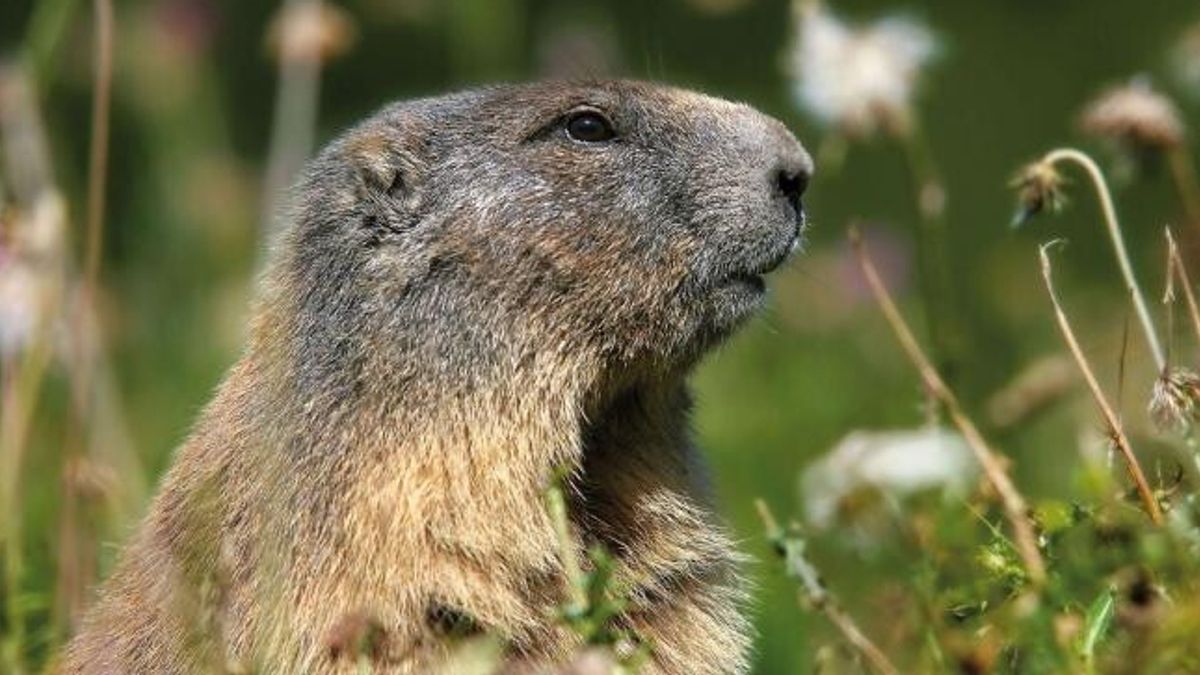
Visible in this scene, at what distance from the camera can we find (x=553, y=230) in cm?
440

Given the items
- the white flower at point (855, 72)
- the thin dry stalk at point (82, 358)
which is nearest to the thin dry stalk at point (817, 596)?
the thin dry stalk at point (82, 358)

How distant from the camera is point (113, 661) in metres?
4.22

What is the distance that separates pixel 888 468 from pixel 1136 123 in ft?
2.65

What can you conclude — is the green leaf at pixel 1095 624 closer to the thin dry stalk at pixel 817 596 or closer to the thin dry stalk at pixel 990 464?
the thin dry stalk at pixel 990 464

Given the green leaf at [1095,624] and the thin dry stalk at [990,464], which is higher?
the thin dry stalk at [990,464]

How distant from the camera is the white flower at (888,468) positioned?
402 cm

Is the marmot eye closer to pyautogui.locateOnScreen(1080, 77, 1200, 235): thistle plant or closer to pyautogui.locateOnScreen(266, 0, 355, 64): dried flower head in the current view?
pyautogui.locateOnScreen(1080, 77, 1200, 235): thistle plant

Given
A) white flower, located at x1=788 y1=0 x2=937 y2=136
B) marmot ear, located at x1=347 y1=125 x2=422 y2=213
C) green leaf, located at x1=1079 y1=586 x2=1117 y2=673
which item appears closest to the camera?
green leaf, located at x1=1079 y1=586 x2=1117 y2=673

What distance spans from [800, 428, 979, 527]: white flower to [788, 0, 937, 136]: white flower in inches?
40.0

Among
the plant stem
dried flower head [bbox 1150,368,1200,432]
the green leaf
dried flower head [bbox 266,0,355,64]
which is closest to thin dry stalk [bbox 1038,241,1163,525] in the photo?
dried flower head [bbox 1150,368,1200,432]

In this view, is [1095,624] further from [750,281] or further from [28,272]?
[28,272]

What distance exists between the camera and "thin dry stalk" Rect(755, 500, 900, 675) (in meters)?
3.44

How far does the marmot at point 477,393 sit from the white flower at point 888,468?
0.87ft

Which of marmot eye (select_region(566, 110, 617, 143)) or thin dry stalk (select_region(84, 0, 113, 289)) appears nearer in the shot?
marmot eye (select_region(566, 110, 617, 143))
